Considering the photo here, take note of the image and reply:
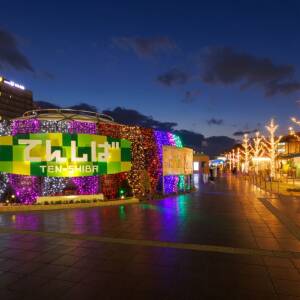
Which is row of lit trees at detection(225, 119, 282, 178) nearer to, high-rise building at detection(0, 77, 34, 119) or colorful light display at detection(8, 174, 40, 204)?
colorful light display at detection(8, 174, 40, 204)

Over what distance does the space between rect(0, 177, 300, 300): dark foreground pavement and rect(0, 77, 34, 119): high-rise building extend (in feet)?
428

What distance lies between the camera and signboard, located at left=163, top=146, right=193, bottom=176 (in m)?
22.1

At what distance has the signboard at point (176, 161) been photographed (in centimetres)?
2211

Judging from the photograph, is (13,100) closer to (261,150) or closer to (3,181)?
(261,150)

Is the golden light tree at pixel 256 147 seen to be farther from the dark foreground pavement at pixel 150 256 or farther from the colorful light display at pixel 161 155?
the dark foreground pavement at pixel 150 256

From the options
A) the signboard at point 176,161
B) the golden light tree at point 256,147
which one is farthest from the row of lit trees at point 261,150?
the signboard at point 176,161

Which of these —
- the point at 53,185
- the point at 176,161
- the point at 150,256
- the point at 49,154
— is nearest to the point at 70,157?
the point at 49,154

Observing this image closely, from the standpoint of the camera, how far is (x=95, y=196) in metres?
17.3

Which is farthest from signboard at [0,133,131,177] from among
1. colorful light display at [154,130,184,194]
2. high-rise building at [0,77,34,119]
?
high-rise building at [0,77,34,119]

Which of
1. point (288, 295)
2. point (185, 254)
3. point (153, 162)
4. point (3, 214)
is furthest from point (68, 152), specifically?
point (288, 295)

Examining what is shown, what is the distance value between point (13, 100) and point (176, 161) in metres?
135

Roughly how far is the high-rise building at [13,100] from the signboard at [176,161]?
11930 centimetres

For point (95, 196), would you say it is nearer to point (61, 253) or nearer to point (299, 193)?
point (61, 253)

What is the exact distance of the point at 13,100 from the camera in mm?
141750
